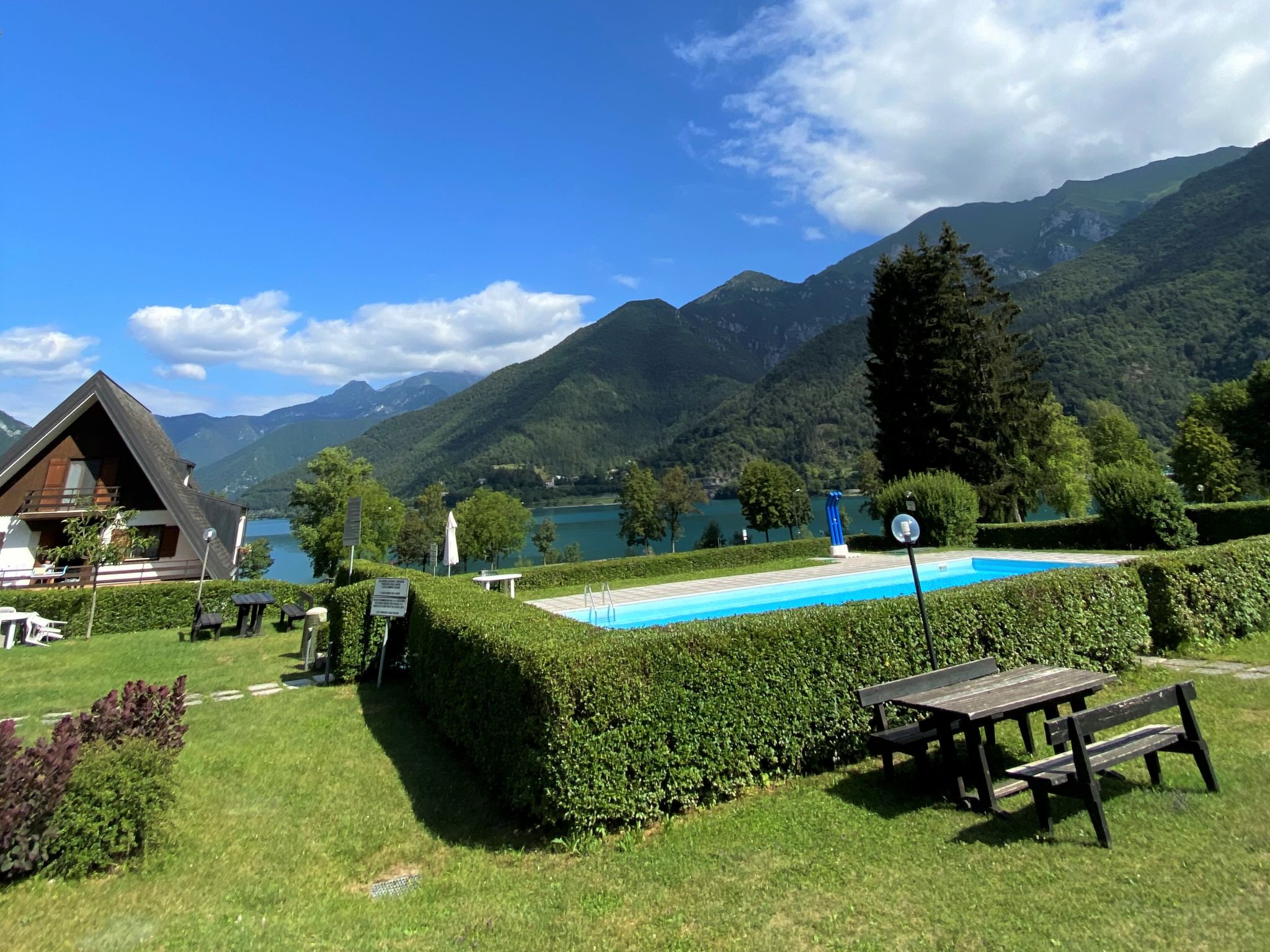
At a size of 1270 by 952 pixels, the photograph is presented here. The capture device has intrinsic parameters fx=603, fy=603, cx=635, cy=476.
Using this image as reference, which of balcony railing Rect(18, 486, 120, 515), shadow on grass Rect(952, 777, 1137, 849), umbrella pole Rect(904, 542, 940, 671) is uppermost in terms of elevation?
balcony railing Rect(18, 486, 120, 515)

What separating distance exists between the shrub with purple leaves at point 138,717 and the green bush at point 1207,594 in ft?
33.7

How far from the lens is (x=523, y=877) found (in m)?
3.62

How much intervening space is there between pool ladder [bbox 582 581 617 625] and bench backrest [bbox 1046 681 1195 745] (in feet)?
30.1

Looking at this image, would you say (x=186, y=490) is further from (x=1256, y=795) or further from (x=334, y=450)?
(x=1256, y=795)

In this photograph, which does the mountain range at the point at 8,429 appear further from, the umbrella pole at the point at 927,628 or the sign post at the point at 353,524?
the umbrella pole at the point at 927,628

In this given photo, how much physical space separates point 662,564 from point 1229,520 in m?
16.2

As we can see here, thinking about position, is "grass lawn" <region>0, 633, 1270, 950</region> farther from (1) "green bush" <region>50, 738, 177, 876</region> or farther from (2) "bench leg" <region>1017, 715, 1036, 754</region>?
(2) "bench leg" <region>1017, 715, 1036, 754</region>

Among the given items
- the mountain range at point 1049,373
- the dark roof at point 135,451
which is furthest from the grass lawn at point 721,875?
the mountain range at point 1049,373

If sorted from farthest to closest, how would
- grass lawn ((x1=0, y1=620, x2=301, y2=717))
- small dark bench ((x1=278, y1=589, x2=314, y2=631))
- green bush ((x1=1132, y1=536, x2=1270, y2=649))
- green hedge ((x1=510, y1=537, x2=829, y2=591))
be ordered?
green hedge ((x1=510, y1=537, x2=829, y2=591)) → small dark bench ((x1=278, y1=589, x2=314, y2=631)) → grass lawn ((x1=0, y1=620, x2=301, y2=717)) → green bush ((x1=1132, y1=536, x2=1270, y2=649))

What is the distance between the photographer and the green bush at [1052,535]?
18.9 m

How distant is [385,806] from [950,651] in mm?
5116

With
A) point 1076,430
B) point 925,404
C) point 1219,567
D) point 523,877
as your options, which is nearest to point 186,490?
point 523,877

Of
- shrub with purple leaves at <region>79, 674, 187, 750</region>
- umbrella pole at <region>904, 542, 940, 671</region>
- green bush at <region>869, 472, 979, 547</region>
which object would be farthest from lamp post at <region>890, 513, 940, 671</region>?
green bush at <region>869, 472, 979, 547</region>

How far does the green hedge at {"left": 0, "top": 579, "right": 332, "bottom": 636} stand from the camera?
1449 centimetres
